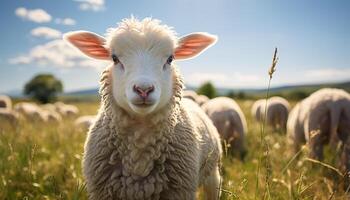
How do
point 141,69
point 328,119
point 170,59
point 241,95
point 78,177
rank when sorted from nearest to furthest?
point 141,69 < point 170,59 < point 78,177 < point 328,119 < point 241,95

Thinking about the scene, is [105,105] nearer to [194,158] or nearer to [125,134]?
[125,134]

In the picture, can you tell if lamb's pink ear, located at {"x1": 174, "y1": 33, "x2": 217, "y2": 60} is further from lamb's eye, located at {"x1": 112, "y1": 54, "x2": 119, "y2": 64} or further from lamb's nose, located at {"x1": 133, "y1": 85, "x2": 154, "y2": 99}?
lamb's nose, located at {"x1": 133, "y1": 85, "x2": 154, "y2": 99}

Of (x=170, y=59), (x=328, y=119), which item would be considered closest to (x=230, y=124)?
(x=328, y=119)

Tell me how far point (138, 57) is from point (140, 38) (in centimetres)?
22

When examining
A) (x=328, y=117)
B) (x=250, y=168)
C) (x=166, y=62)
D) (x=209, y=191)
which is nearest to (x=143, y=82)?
(x=166, y=62)

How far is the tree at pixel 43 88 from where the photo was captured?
9500 centimetres

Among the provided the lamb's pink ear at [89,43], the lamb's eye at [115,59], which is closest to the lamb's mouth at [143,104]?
the lamb's eye at [115,59]

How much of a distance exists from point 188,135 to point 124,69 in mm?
929

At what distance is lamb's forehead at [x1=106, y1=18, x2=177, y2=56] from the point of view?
3.27 m

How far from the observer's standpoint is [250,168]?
602cm

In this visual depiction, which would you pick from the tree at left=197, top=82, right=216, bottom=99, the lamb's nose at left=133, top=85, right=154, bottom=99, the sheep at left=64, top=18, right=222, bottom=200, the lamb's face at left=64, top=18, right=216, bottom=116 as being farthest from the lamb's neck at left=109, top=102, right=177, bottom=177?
the tree at left=197, top=82, right=216, bottom=99

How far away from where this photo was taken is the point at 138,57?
317cm

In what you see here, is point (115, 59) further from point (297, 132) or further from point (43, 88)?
point (43, 88)

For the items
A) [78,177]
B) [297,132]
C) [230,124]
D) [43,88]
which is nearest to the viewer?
[78,177]
